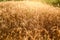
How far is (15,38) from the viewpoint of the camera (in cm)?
324

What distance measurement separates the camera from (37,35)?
11.0ft

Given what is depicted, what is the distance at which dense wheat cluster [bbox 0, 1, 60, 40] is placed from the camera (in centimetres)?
336

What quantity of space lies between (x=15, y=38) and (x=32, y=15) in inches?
38.8

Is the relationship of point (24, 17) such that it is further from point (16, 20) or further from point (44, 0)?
point (44, 0)

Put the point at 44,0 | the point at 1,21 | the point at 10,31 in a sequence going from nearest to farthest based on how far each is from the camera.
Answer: the point at 10,31, the point at 1,21, the point at 44,0

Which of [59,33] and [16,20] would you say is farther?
[16,20]

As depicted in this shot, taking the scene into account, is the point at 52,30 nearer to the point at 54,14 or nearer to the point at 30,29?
the point at 30,29

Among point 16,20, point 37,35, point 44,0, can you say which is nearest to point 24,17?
point 16,20

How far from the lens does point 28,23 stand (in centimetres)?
371

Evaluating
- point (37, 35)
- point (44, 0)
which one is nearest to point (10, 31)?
point (37, 35)

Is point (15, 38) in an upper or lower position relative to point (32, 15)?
lower

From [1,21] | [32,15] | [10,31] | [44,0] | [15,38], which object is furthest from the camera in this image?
[44,0]

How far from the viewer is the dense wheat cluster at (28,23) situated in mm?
3355

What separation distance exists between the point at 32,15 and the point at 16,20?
17.5 inches
